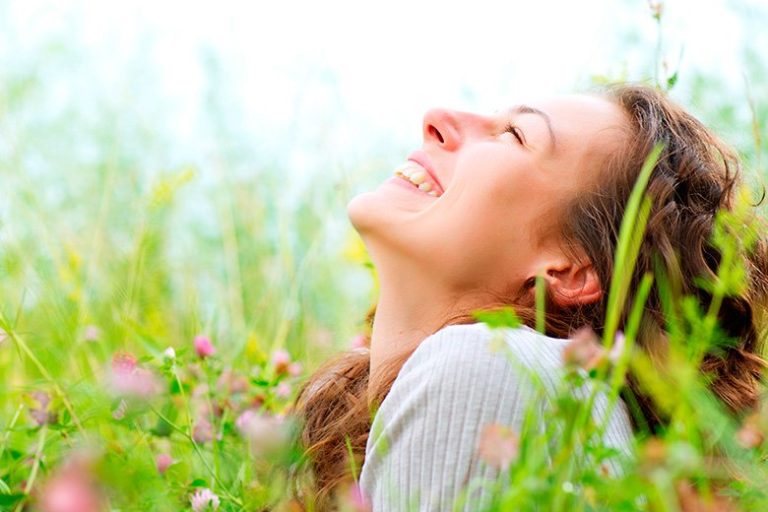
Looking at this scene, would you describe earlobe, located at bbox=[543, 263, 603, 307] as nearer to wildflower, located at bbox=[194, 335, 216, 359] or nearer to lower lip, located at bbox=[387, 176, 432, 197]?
lower lip, located at bbox=[387, 176, 432, 197]

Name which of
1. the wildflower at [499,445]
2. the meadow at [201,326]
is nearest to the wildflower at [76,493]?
the meadow at [201,326]

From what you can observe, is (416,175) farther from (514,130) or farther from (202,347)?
(202,347)

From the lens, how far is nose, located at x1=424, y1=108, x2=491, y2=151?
168cm

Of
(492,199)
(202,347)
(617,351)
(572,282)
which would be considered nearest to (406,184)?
(492,199)

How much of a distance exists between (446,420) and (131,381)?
1.61 ft

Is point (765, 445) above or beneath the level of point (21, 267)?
above

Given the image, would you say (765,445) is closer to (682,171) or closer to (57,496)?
(57,496)

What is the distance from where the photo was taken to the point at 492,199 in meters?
1.56

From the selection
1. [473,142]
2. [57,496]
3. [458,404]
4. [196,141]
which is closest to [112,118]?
[196,141]

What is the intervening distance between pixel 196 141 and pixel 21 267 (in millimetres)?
1108

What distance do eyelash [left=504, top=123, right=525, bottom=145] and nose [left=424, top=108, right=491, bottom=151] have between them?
4cm

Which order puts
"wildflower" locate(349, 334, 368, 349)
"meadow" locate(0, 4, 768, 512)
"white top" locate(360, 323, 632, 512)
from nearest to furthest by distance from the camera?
"meadow" locate(0, 4, 768, 512) < "white top" locate(360, 323, 632, 512) < "wildflower" locate(349, 334, 368, 349)

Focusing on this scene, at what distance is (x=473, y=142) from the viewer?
5.41 ft

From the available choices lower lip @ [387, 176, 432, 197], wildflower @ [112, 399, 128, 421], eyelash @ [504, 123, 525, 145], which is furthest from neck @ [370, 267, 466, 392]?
wildflower @ [112, 399, 128, 421]
